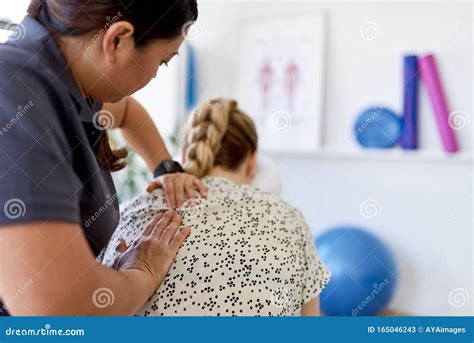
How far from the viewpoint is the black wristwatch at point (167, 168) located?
1.24 metres

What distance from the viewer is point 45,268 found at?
0.62 metres

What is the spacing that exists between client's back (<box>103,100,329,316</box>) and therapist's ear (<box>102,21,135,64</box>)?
0.37 meters

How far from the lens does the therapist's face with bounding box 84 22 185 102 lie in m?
0.76

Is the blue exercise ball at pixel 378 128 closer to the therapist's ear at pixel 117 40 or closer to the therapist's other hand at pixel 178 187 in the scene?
the therapist's other hand at pixel 178 187

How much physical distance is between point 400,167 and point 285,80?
75 cm

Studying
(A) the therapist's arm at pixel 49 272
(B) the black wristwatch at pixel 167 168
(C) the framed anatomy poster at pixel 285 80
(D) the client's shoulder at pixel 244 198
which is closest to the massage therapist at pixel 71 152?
(A) the therapist's arm at pixel 49 272

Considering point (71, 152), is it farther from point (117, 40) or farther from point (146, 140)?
point (146, 140)

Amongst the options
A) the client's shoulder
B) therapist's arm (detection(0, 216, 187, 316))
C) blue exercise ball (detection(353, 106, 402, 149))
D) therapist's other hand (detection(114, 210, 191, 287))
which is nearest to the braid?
the client's shoulder

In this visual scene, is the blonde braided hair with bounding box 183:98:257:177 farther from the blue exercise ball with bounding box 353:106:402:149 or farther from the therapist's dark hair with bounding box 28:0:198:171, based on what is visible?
the blue exercise ball with bounding box 353:106:402:149

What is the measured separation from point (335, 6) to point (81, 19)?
84.6 inches

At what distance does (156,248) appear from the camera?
3.05 feet

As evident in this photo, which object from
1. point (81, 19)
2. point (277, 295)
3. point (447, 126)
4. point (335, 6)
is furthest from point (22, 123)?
point (335, 6)

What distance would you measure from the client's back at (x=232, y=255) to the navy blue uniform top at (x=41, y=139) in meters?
0.21

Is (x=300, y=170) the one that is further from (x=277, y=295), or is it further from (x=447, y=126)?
(x=277, y=295)
